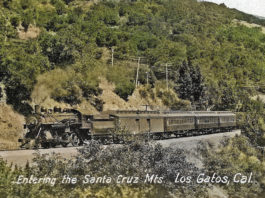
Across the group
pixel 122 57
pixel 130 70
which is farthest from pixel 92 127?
pixel 122 57

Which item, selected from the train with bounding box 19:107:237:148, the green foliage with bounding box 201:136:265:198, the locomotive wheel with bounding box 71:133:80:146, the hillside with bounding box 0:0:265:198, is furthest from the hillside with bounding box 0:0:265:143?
the green foliage with bounding box 201:136:265:198

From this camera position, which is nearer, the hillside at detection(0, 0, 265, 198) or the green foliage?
the green foliage

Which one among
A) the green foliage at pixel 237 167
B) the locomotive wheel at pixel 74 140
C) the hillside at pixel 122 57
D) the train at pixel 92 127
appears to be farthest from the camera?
the hillside at pixel 122 57

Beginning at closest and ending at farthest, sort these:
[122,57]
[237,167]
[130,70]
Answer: [237,167], [130,70], [122,57]

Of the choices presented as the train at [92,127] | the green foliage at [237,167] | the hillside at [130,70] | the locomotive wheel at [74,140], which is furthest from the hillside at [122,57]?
the green foliage at [237,167]

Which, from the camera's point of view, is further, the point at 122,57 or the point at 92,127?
the point at 122,57

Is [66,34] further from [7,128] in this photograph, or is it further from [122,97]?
[7,128]

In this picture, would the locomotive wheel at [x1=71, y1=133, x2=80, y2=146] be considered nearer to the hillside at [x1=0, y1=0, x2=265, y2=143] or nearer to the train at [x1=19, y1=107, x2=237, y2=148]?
the train at [x1=19, y1=107, x2=237, y2=148]

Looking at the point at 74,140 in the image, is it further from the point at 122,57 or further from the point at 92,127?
the point at 122,57

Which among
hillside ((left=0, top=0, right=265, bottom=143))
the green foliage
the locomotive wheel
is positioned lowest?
the green foliage

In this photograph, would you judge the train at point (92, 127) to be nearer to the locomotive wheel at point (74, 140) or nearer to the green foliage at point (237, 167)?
the locomotive wheel at point (74, 140)
